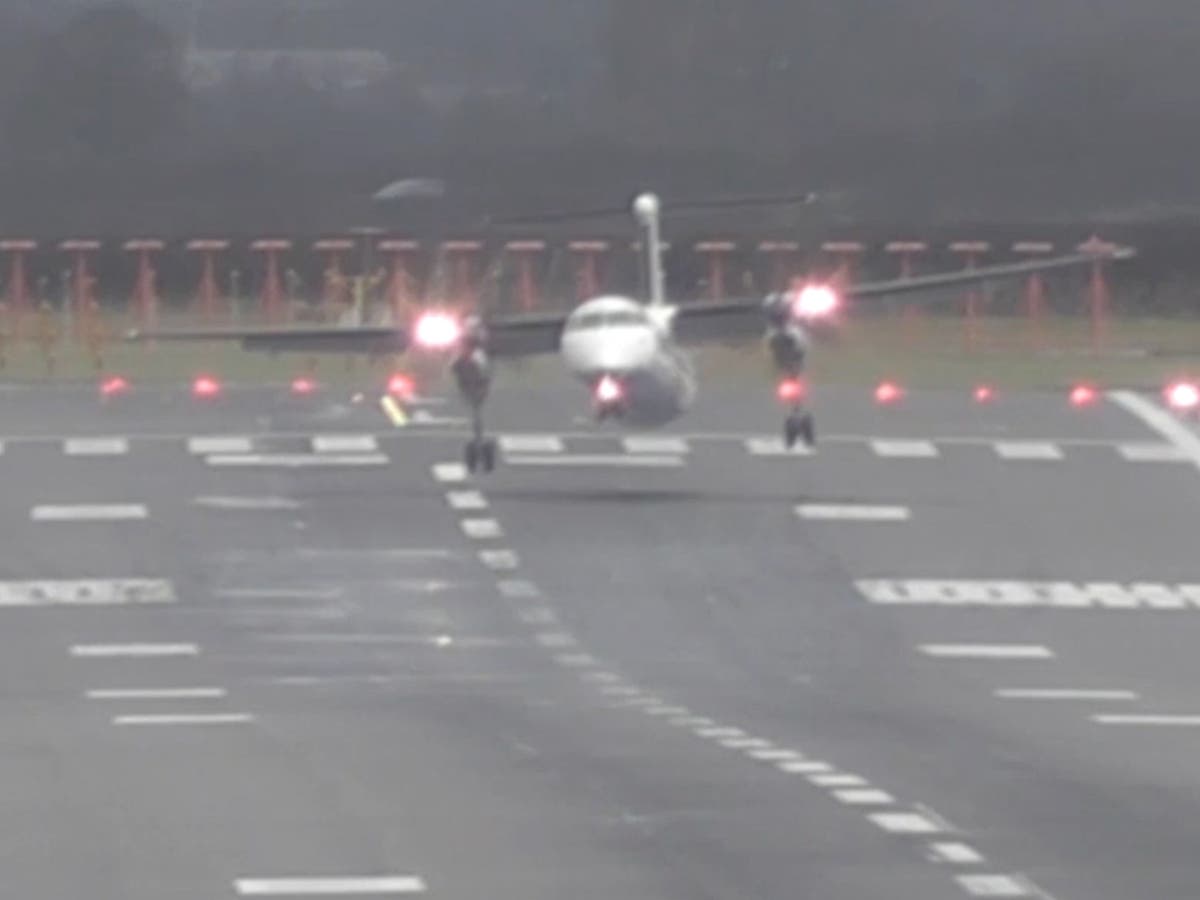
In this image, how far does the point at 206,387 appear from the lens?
49.0 metres

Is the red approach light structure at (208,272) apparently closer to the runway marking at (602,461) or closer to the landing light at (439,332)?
the runway marking at (602,461)

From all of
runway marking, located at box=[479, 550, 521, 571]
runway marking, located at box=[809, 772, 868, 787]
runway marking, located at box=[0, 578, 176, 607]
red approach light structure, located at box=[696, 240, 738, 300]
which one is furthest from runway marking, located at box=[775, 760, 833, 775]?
red approach light structure, located at box=[696, 240, 738, 300]

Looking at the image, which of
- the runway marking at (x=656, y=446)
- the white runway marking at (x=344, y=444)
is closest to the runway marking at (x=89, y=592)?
the white runway marking at (x=344, y=444)

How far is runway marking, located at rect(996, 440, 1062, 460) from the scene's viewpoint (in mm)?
40750

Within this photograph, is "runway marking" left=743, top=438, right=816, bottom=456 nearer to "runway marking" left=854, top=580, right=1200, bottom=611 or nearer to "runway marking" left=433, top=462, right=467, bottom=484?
"runway marking" left=433, top=462, right=467, bottom=484

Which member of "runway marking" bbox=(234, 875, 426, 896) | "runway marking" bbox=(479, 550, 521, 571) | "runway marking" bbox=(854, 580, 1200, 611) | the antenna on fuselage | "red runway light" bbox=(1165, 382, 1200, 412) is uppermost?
the antenna on fuselage

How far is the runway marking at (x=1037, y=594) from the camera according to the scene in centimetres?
2975

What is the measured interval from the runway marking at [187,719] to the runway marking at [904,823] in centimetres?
542

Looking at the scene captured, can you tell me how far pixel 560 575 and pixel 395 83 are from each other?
32.8 metres

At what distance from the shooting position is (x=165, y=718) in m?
22.3

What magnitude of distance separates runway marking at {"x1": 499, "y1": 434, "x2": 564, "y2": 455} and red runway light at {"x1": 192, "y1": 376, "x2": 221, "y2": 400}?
5.50m

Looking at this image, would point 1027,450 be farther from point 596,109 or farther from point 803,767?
point 803,767

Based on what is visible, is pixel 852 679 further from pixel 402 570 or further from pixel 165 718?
pixel 402 570

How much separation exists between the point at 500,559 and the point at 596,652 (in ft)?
19.2
